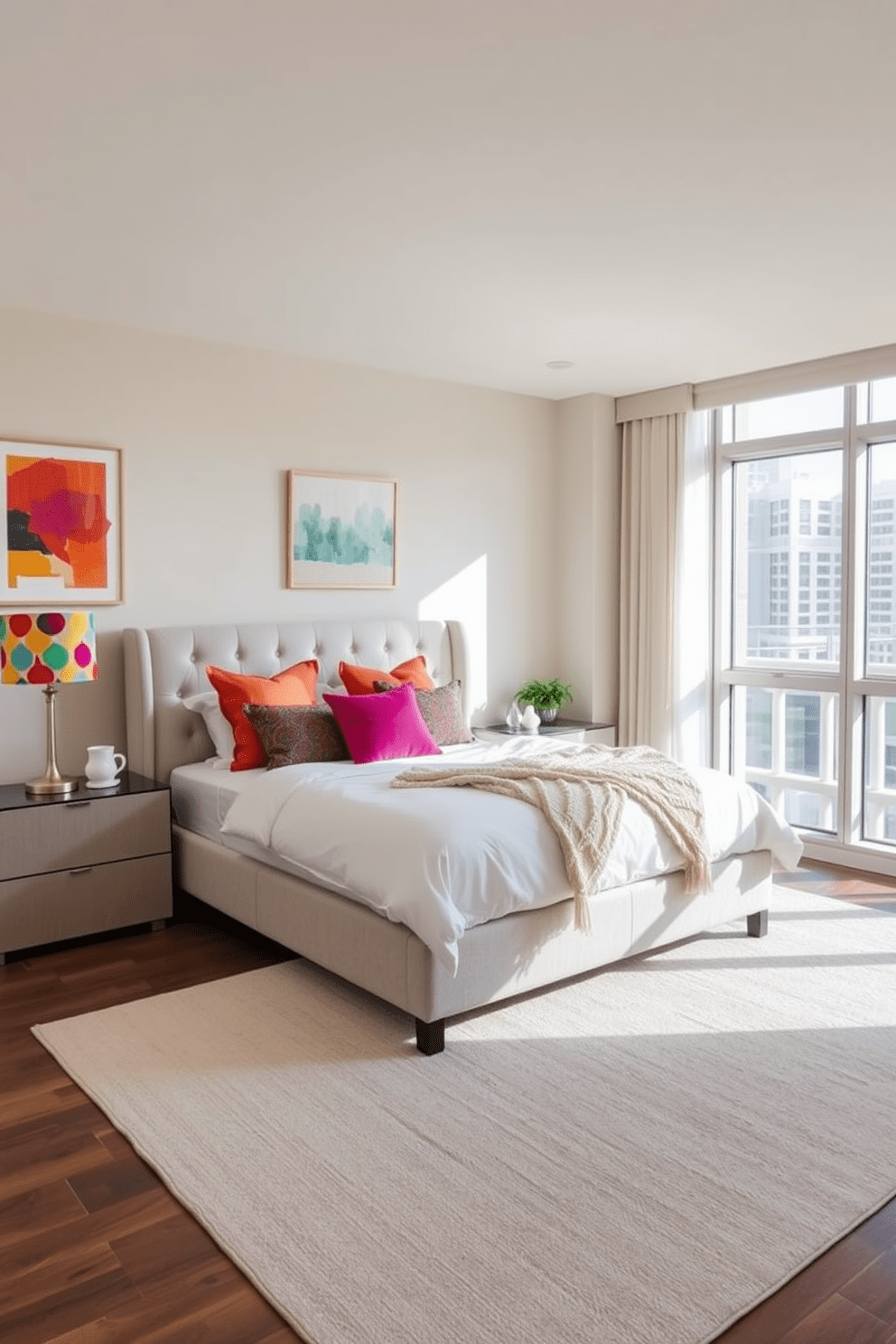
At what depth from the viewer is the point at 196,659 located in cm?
449

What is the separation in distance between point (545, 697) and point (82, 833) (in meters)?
2.69

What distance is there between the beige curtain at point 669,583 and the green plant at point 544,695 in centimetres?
44

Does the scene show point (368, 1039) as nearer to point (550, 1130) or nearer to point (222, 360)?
point (550, 1130)

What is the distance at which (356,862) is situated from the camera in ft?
10.1

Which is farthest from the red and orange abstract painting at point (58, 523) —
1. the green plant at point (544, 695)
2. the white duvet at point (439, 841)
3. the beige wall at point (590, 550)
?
the beige wall at point (590, 550)

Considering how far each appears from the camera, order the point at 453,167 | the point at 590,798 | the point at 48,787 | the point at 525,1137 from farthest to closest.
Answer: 1. the point at 48,787
2. the point at 590,798
3. the point at 453,167
4. the point at 525,1137

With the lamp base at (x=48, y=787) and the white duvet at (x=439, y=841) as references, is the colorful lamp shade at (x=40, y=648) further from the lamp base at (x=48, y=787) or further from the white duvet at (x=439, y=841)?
the white duvet at (x=439, y=841)

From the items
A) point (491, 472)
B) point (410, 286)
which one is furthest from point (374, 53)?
point (491, 472)

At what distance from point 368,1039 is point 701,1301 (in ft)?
4.35

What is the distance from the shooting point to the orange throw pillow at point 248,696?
13.7ft

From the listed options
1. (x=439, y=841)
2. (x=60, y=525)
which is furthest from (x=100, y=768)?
(x=439, y=841)

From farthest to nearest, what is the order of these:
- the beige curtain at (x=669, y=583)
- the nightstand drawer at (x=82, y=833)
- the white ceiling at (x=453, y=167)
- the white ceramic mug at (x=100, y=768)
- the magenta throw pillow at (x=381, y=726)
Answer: the beige curtain at (x=669, y=583) < the magenta throw pillow at (x=381, y=726) < the white ceramic mug at (x=100, y=768) < the nightstand drawer at (x=82, y=833) < the white ceiling at (x=453, y=167)

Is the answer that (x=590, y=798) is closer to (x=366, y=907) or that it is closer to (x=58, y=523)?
(x=366, y=907)

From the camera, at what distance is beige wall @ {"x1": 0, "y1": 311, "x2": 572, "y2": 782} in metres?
4.23
